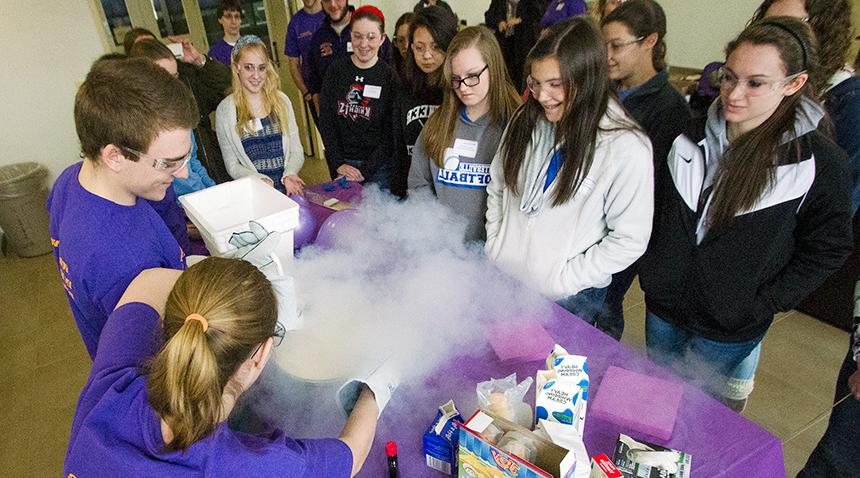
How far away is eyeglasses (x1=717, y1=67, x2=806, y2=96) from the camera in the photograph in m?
1.27

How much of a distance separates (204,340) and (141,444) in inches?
8.3

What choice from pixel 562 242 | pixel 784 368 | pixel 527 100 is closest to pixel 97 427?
pixel 562 242

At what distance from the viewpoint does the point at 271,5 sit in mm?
4758

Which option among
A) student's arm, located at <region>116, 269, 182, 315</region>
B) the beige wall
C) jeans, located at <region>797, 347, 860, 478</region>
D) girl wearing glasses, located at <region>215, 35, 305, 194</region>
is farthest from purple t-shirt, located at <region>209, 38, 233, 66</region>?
jeans, located at <region>797, 347, 860, 478</region>

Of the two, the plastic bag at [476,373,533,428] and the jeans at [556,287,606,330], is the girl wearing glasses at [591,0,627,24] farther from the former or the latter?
the plastic bag at [476,373,533,428]

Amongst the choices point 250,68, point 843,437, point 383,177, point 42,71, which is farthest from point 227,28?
point 843,437

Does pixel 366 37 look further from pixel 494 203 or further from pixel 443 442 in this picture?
pixel 443 442

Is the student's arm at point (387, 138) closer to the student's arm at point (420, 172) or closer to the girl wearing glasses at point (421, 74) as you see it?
the girl wearing glasses at point (421, 74)

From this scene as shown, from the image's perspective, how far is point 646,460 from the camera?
0.99m

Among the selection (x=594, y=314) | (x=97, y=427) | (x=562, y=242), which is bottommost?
(x=594, y=314)

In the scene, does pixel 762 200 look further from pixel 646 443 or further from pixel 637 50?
pixel 637 50

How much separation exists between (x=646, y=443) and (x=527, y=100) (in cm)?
107

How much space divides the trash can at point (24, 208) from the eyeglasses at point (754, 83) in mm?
4295

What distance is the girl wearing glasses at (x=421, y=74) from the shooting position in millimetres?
2094
